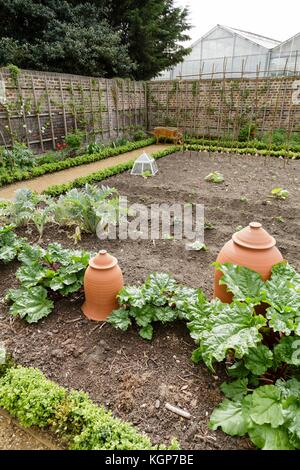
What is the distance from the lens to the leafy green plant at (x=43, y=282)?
7.97 feet

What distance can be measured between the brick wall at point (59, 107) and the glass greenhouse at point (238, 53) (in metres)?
5.30

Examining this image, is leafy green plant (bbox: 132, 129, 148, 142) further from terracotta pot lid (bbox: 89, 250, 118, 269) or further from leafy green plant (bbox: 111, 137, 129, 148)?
terracotta pot lid (bbox: 89, 250, 118, 269)

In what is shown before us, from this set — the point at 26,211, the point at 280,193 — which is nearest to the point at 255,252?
the point at 26,211

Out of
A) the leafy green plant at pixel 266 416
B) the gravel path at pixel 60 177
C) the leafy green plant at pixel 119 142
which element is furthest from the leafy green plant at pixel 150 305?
the leafy green plant at pixel 119 142

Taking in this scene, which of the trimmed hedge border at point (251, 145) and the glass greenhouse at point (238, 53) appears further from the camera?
the glass greenhouse at point (238, 53)

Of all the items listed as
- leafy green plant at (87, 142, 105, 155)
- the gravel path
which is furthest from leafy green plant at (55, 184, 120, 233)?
leafy green plant at (87, 142, 105, 155)

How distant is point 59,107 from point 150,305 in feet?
Result: 25.0

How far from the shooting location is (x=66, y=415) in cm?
160

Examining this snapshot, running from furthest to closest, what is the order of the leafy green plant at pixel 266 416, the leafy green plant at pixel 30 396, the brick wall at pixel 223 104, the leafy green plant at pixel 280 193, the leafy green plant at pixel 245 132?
the leafy green plant at pixel 245 132 → the brick wall at pixel 223 104 → the leafy green plant at pixel 280 193 → the leafy green plant at pixel 30 396 → the leafy green plant at pixel 266 416

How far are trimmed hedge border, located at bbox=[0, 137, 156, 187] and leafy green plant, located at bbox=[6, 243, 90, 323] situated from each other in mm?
4237

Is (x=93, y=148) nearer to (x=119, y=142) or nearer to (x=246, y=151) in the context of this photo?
(x=119, y=142)

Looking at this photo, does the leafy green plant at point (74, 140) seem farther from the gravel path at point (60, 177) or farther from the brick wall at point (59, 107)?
the gravel path at point (60, 177)
